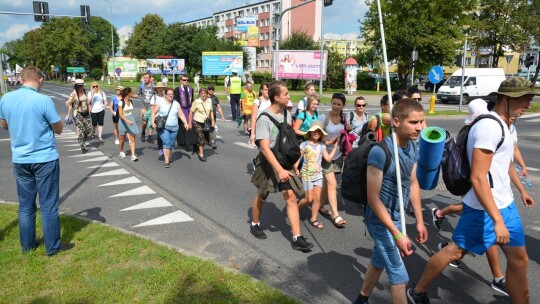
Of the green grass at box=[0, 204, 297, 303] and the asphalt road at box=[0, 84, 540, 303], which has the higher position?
the green grass at box=[0, 204, 297, 303]

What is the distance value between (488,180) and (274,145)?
2022mm

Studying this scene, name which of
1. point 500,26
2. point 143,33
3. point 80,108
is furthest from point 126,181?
point 143,33

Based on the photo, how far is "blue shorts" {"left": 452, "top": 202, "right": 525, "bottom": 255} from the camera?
2822 millimetres

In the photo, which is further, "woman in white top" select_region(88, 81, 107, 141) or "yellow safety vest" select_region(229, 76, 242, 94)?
"yellow safety vest" select_region(229, 76, 242, 94)

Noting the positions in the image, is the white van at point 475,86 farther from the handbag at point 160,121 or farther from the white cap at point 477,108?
the white cap at point 477,108

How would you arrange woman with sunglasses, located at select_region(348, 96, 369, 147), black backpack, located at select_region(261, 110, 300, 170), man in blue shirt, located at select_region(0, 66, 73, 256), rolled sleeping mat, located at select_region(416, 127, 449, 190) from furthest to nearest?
woman with sunglasses, located at select_region(348, 96, 369, 147)
black backpack, located at select_region(261, 110, 300, 170)
man in blue shirt, located at select_region(0, 66, 73, 256)
rolled sleeping mat, located at select_region(416, 127, 449, 190)

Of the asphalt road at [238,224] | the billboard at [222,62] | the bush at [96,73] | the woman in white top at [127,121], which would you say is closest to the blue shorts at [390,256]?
the asphalt road at [238,224]

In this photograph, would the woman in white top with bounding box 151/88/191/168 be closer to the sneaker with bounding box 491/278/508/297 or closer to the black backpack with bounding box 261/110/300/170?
the black backpack with bounding box 261/110/300/170

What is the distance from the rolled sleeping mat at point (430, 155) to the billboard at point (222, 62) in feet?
145

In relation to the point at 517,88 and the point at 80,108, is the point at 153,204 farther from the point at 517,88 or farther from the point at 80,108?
the point at 80,108

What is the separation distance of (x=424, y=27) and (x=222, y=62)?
70.6 ft

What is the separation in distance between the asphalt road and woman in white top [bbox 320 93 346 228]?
212mm

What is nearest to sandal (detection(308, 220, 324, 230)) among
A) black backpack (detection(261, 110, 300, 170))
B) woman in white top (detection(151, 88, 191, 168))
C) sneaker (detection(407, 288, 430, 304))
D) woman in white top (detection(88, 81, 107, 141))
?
black backpack (detection(261, 110, 300, 170))

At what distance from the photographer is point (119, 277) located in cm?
364
